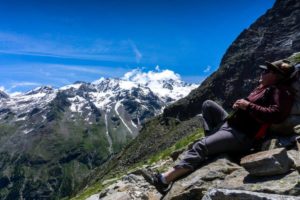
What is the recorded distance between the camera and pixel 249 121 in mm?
15047

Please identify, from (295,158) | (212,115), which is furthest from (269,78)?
(295,158)

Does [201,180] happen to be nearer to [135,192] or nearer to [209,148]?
[209,148]

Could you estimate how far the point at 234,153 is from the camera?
15.7 m

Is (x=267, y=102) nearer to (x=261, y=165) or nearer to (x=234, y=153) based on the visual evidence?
(x=234, y=153)

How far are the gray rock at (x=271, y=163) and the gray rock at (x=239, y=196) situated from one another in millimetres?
1188

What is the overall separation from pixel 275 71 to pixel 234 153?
3.23m

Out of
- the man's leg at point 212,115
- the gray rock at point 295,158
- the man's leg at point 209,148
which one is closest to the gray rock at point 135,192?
the man's leg at point 209,148

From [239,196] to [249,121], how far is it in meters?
4.24

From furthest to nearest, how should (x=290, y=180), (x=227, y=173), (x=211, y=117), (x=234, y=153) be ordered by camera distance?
(x=211, y=117), (x=234, y=153), (x=227, y=173), (x=290, y=180)

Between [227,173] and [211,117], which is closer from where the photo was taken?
[227,173]

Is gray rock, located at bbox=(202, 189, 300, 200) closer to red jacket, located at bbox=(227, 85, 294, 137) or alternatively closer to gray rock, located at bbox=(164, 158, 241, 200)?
gray rock, located at bbox=(164, 158, 241, 200)

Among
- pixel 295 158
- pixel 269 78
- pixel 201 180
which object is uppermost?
pixel 269 78

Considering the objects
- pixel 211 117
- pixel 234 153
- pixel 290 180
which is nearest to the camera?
pixel 290 180

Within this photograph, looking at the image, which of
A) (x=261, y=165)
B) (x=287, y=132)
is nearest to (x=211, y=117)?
(x=287, y=132)
